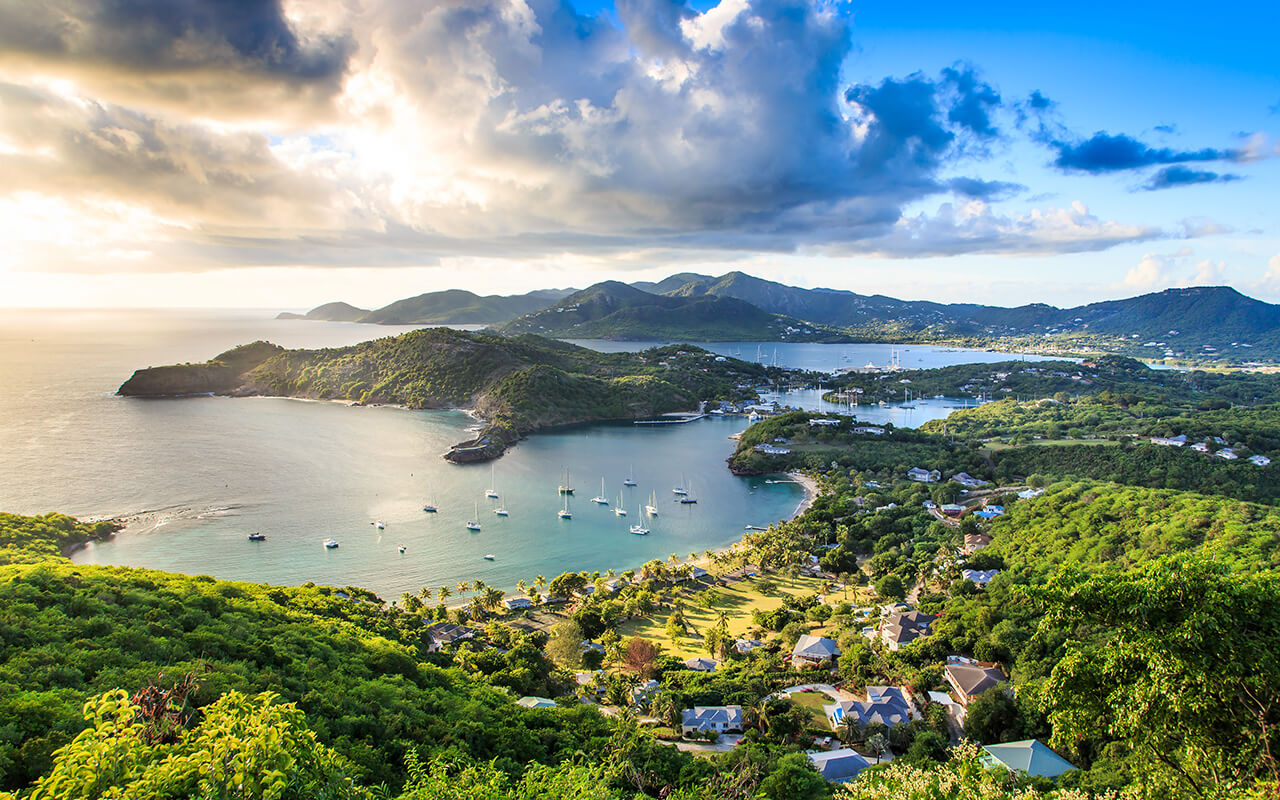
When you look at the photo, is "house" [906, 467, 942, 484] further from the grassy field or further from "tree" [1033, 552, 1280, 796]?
"tree" [1033, 552, 1280, 796]

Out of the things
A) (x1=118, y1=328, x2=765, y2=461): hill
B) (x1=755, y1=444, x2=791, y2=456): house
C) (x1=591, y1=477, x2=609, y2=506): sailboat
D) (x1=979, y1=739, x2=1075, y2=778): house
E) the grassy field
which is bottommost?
the grassy field

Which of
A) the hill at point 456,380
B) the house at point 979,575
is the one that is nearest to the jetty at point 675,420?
the hill at point 456,380

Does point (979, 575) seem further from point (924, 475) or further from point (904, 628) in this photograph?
point (924, 475)

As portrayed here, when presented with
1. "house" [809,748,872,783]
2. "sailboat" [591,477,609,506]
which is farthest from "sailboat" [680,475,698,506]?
"house" [809,748,872,783]

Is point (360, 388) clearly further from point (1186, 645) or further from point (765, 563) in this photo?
point (1186, 645)

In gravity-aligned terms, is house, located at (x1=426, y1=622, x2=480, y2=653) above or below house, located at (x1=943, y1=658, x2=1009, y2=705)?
below

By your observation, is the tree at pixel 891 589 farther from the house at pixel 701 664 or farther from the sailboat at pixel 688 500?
the sailboat at pixel 688 500
